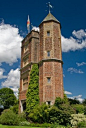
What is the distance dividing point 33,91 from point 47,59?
16.6 ft

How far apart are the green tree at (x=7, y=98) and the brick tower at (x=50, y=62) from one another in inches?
1044

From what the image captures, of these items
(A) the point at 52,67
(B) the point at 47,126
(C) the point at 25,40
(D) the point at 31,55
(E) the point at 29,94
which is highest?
(C) the point at 25,40

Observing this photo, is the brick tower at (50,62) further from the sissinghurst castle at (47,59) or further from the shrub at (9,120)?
the shrub at (9,120)

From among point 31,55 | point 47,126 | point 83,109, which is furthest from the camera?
point 31,55

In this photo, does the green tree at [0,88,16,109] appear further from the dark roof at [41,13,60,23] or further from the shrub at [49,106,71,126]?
the shrub at [49,106,71,126]

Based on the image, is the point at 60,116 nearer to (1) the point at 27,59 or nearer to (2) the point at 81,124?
(2) the point at 81,124

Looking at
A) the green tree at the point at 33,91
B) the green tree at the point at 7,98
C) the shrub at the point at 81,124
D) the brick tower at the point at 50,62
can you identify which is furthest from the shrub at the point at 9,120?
the green tree at the point at 7,98

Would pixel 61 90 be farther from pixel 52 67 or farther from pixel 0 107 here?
pixel 0 107

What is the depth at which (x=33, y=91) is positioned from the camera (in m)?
22.8

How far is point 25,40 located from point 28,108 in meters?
13.2

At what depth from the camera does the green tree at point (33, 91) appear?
2198cm

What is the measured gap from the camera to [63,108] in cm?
1742

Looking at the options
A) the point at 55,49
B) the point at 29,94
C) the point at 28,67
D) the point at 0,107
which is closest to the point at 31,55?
the point at 28,67

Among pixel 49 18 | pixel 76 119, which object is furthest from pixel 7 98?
pixel 76 119
